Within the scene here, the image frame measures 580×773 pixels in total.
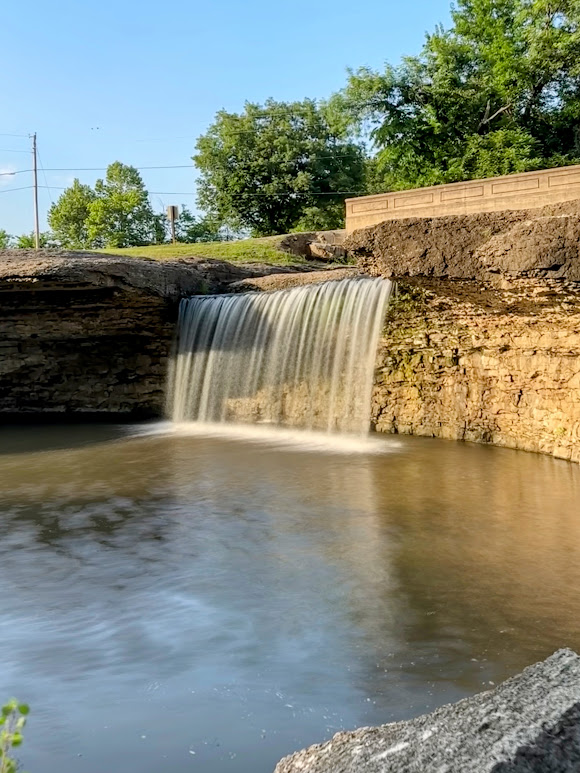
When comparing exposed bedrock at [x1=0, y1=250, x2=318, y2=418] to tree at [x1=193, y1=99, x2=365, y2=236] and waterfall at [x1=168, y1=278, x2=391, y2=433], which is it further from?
tree at [x1=193, y1=99, x2=365, y2=236]

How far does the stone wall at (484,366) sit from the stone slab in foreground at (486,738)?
8.17 m

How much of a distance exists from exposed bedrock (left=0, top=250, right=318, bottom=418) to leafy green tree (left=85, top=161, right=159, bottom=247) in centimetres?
3178

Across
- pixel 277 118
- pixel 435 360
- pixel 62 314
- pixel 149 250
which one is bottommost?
pixel 435 360

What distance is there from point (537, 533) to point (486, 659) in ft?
9.44

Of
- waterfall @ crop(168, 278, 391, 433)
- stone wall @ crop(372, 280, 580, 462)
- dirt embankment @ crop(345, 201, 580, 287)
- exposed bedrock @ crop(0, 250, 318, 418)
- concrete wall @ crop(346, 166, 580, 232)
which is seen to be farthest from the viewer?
exposed bedrock @ crop(0, 250, 318, 418)

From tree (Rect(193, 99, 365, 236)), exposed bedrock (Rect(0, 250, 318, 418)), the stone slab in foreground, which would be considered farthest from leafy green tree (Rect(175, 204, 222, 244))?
the stone slab in foreground

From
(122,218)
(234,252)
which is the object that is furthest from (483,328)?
(122,218)

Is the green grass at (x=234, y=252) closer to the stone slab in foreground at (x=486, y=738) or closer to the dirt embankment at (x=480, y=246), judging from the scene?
the dirt embankment at (x=480, y=246)

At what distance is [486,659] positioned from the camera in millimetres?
4375

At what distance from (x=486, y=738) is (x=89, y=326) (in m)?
14.8

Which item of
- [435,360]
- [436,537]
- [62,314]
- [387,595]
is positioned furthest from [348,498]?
[62,314]

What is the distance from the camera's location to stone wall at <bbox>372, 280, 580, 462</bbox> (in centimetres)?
1061

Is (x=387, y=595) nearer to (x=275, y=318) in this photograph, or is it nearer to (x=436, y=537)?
(x=436, y=537)

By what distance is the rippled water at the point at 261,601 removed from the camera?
375cm
